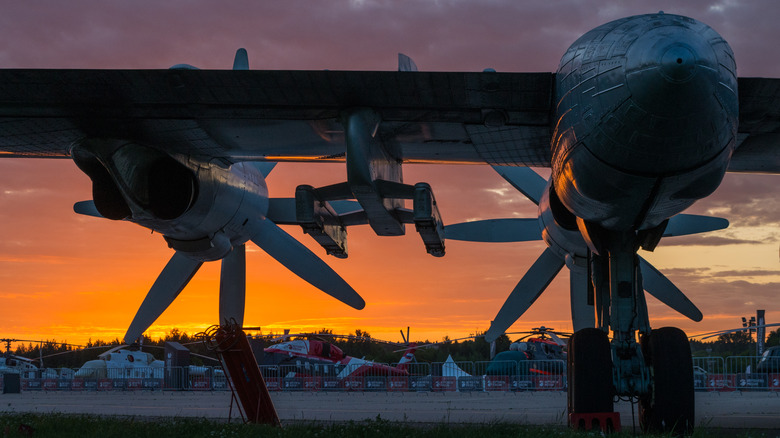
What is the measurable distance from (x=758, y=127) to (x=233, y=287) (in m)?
9.16

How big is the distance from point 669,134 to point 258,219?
25.5 feet

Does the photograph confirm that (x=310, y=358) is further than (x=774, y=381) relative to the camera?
Yes

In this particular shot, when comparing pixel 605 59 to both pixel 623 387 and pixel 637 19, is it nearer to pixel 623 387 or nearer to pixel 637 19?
pixel 637 19

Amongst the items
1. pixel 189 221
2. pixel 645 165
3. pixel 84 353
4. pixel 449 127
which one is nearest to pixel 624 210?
pixel 645 165

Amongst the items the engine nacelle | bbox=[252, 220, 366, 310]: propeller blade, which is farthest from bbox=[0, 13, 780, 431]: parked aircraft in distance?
bbox=[252, 220, 366, 310]: propeller blade

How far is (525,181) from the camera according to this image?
14.4 m

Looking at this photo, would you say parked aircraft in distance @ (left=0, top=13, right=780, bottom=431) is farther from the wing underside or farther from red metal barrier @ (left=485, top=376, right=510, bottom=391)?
red metal barrier @ (left=485, top=376, right=510, bottom=391)

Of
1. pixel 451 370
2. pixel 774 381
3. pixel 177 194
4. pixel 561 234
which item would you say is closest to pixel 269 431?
pixel 177 194

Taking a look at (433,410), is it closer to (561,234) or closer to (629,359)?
(561,234)

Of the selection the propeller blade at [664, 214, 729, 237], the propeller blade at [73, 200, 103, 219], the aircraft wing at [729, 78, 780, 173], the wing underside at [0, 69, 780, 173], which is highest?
the wing underside at [0, 69, 780, 173]

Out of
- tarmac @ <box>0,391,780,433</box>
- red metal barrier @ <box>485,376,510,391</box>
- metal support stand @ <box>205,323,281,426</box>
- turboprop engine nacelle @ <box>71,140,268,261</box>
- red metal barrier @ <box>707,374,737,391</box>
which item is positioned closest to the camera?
turboprop engine nacelle @ <box>71,140,268,261</box>

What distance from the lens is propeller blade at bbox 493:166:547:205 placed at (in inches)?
564

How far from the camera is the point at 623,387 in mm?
8781

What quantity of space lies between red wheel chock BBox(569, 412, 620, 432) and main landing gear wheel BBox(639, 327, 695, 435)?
18.1 inches
